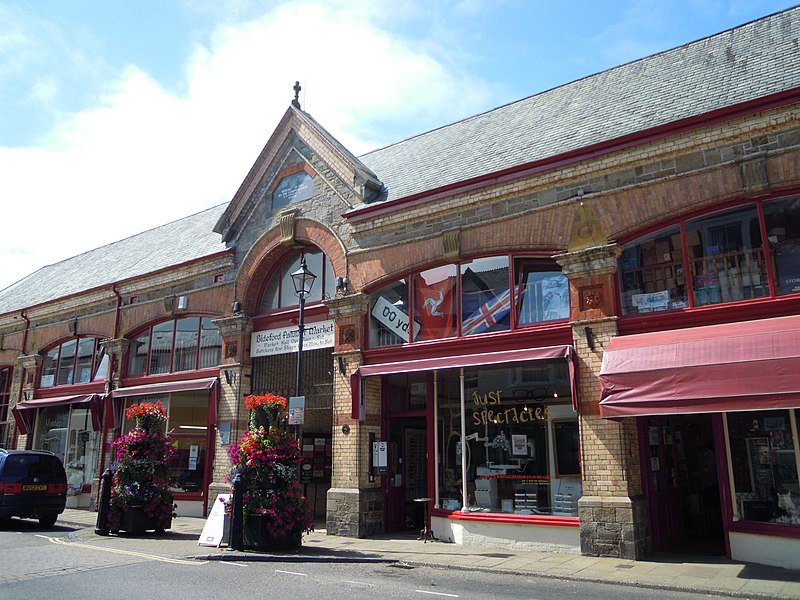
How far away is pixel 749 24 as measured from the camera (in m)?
14.2

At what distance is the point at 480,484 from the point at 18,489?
35.4 feet

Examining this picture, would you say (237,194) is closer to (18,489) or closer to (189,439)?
(189,439)

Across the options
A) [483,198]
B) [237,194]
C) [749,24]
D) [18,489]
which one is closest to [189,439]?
[18,489]

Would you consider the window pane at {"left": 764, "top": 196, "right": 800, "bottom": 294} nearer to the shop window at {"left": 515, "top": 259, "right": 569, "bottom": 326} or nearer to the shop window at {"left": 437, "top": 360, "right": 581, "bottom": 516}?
the shop window at {"left": 515, "top": 259, "right": 569, "bottom": 326}

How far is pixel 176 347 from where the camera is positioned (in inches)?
771

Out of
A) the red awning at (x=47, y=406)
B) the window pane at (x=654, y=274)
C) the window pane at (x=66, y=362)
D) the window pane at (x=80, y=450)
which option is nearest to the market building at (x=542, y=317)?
the window pane at (x=654, y=274)

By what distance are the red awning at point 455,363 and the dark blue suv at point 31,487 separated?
785 centimetres

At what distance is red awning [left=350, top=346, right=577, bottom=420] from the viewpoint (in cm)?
1164

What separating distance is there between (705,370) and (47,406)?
2164cm

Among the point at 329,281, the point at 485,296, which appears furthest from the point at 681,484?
the point at 329,281

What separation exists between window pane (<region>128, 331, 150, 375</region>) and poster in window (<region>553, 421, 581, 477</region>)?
44.3ft

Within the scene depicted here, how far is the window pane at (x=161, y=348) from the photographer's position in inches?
781

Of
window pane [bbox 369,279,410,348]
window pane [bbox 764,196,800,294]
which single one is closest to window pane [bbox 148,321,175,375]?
window pane [bbox 369,279,410,348]

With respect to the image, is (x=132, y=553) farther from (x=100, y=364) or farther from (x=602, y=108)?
(x=602, y=108)
